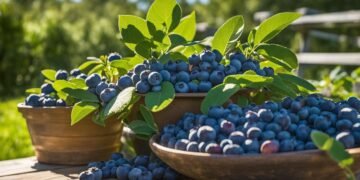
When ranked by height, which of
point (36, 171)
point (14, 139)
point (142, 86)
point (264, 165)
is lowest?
point (14, 139)

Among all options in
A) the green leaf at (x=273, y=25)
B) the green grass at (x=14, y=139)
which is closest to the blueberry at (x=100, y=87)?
the green leaf at (x=273, y=25)

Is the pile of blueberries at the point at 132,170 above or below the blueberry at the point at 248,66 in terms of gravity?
below

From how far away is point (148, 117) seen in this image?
101 cm

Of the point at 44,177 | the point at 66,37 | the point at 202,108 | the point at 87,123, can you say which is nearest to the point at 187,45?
the point at 202,108

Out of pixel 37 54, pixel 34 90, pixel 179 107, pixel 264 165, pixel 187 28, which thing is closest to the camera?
pixel 264 165

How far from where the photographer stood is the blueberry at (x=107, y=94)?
1031mm

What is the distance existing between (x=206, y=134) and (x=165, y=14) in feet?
1.15

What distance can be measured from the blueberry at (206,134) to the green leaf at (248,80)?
15cm

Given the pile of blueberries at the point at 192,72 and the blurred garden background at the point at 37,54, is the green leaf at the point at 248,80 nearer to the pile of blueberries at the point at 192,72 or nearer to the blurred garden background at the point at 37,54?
A: the pile of blueberries at the point at 192,72

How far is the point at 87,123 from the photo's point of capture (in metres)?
1.20

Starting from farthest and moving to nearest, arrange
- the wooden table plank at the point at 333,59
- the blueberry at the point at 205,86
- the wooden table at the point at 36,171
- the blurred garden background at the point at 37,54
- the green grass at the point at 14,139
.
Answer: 1. the wooden table plank at the point at 333,59
2. the green grass at the point at 14,139
3. the blurred garden background at the point at 37,54
4. the wooden table at the point at 36,171
5. the blueberry at the point at 205,86

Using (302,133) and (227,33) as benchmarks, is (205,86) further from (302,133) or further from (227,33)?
(302,133)

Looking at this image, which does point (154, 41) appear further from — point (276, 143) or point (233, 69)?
point (276, 143)

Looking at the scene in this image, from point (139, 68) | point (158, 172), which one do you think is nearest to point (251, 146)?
point (158, 172)
